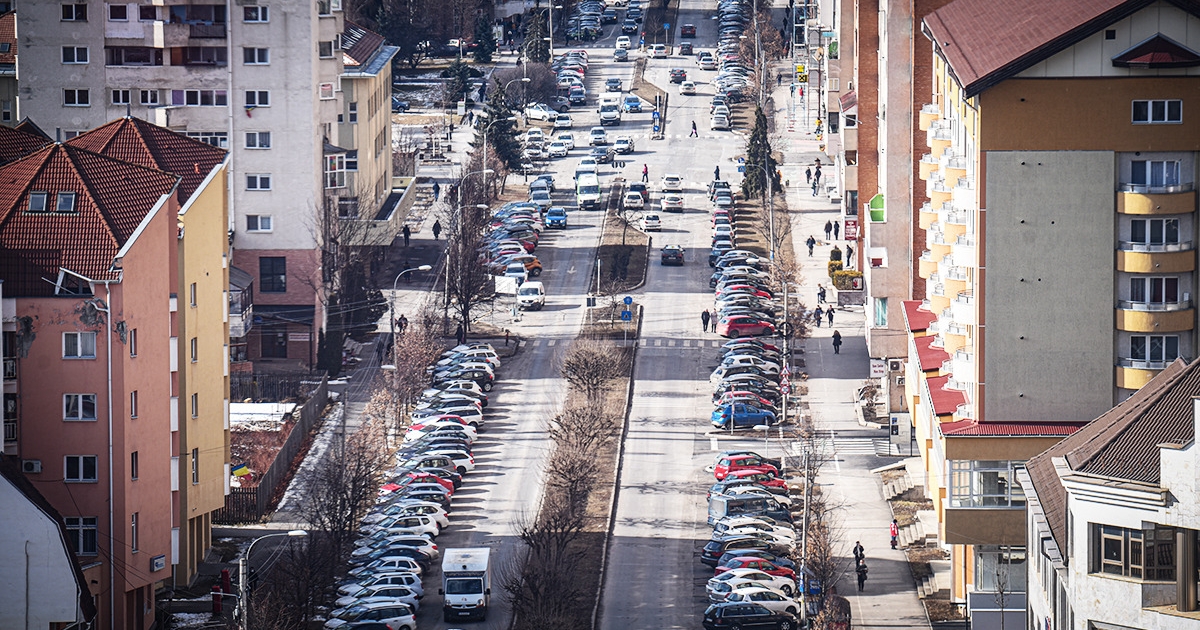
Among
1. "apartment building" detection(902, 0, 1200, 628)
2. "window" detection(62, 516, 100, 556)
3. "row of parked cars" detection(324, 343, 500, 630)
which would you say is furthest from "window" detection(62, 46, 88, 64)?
"apartment building" detection(902, 0, 1200, 628)

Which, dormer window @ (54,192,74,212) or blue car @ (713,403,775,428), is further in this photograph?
blue car @ (713,403,775,428)

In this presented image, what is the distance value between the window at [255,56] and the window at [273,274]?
10.3 meters

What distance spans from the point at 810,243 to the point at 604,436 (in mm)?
39430

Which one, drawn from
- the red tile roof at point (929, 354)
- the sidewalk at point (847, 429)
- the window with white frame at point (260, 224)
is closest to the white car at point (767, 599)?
the sidewalk at point (847, 429)

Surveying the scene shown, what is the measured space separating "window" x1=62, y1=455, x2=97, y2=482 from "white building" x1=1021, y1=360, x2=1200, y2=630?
1384 inches

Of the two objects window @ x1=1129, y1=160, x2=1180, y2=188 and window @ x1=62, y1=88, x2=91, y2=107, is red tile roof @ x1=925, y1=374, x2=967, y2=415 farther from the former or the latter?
window @ x1=62, y1=88, x2=91, y2=107

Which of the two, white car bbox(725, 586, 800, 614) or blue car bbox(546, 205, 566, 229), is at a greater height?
blue car bbox(546, 205, 566, 229)

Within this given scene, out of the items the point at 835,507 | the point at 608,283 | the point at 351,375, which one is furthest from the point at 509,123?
the point at 835,507

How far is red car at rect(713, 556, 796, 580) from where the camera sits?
9156 cm

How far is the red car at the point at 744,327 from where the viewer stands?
131250mm

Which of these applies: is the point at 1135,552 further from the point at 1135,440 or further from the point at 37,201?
the point at 37,201

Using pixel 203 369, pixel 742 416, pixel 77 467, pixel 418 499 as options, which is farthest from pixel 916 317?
pixel 77 467

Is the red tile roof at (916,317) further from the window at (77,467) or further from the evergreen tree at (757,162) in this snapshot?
the evergreen tree at (757,162)

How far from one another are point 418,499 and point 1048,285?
101 feet
